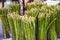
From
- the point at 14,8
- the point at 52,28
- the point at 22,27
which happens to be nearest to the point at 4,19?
the point at 14,8

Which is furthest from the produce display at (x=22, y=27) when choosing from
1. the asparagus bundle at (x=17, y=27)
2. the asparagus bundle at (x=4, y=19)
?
the asparagus bundle at (x=4, y=19)

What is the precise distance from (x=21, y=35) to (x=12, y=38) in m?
0.13

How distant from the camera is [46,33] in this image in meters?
1.18

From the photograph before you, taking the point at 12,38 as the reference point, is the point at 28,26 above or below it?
above

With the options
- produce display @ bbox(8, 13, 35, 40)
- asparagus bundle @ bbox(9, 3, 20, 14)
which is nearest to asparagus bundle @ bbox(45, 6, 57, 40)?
produce display @ bbox(8, 13, 35, 40)

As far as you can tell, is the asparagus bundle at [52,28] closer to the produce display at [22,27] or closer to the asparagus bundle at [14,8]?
the produce display at [22,27]

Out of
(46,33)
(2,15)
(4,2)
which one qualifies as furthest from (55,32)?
(4,2)

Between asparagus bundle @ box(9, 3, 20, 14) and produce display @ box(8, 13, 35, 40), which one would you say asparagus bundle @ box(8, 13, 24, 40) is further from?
asparagus bundle @ box(9, 3, 20, 14)

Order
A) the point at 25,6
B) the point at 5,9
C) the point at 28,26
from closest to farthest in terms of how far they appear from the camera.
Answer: the point at 28,26
the point at 5,9
the point at 25,6

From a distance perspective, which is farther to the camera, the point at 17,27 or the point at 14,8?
the point at 14,8

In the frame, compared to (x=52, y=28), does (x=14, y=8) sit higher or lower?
higher

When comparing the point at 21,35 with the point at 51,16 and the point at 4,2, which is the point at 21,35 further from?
the point at 4,2

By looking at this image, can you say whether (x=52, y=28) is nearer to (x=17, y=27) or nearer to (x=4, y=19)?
(x=17, y=27)

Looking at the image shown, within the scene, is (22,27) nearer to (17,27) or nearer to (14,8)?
(17,27)
